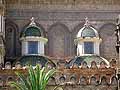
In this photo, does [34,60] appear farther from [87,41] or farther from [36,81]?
[36,81]

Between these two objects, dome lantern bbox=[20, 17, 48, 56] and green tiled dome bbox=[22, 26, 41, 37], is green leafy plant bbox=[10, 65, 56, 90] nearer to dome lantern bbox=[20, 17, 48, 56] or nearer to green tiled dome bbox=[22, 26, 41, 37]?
dome lantern bbox=[20, 17, 48, 56]

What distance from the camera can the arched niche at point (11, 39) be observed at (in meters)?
44.1

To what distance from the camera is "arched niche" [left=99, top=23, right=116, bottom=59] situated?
146 feet

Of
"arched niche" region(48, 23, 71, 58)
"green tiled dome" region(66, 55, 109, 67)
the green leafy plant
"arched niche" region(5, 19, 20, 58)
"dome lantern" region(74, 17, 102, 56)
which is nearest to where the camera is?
the green leafy plant

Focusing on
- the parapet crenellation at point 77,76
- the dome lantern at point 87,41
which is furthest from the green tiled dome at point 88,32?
the parapet crenellation at point 77,76

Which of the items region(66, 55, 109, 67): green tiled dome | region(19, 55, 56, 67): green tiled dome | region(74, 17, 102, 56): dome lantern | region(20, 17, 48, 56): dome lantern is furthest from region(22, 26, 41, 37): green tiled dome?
region(66, 55, 109, 67): green tiled dome

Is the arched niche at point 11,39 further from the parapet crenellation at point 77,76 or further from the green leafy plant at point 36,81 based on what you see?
the green leafy plant at point 36,81

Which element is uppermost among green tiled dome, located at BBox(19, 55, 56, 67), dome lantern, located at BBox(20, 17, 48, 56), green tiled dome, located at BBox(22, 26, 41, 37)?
green tiled dome, located at BBox(22, 26, 41, 37)

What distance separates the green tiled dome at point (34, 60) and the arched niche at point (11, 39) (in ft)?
12.4

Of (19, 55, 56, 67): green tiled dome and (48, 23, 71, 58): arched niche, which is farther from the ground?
(48, 23, 71, 58): arched niche

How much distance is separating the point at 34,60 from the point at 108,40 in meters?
7.47

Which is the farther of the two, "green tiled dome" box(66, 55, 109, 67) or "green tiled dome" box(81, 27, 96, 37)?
"green tiled dome" box(81, 27, 96, 37)

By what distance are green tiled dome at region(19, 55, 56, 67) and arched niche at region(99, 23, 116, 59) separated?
5901 millimetres

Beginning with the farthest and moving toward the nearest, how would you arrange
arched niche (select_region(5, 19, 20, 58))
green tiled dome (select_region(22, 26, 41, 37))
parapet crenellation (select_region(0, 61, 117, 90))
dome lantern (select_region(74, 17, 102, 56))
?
arched niche (select_region(5, 19, 20, 58)) < green tiled dome (select_region(22, 26, 41, 37)) < dome lantern (select_region(74, 17, 102, 56)) < parapet crenellation (select_region(0, 61, 117, 90))
